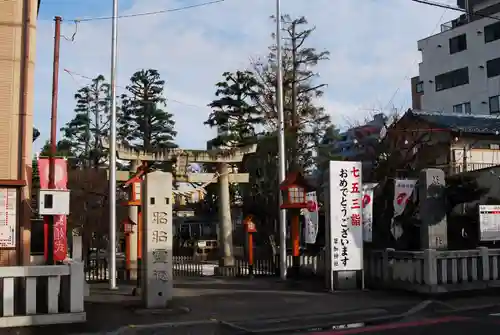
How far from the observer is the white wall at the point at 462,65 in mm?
45094

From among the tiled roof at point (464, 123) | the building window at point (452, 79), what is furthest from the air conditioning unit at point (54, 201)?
the building window at point (452, 79)

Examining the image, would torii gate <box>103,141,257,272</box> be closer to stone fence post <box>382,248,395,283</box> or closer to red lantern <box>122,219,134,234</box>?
red lantern <box>122,219,134,234</box>

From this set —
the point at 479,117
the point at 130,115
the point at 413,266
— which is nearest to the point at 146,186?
the point at 413,266

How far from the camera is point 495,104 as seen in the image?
44.9 m

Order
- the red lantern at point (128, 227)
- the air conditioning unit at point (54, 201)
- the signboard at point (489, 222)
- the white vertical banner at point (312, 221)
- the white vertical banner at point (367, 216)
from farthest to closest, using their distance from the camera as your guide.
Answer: the red lantern at point (128, 227) < the white vertical banner at point (312, 221) < the white vertical banner at point (367, 216) < the signboard at point (489, 222) < the air conditioning unit at point (54, 201)

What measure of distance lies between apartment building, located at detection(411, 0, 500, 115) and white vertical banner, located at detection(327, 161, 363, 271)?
109ft

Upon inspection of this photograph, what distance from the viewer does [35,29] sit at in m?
12.5

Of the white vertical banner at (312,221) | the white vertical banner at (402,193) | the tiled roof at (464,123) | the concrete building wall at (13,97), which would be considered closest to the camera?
the concrete building wall at (13,97)

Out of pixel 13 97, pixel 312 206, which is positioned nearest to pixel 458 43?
pixel 312 206

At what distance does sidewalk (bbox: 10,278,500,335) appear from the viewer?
10.5 metres

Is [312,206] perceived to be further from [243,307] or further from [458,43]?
[458,43]

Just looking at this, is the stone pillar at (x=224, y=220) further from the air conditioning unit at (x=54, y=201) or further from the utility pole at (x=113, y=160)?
the air conditioning unit at (x=54, y=201)

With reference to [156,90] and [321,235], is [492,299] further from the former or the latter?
[156,90]

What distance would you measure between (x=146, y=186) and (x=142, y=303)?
2.61 m
